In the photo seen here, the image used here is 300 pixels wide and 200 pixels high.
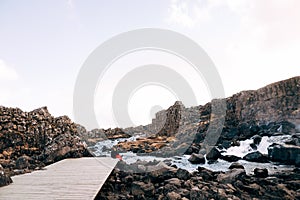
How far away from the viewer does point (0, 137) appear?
18797mm

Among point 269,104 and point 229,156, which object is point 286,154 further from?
point 269,104

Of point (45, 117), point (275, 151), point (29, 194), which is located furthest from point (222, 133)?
point (29, 194)

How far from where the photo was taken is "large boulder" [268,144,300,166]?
52.7 ft

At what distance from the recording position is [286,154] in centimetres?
1670

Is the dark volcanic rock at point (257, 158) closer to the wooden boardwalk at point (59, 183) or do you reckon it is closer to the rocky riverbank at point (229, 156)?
the rocky riverbank at point (229, 156)

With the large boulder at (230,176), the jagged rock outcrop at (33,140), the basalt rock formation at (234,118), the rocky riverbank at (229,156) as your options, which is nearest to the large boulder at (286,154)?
the rocky riverbank at (229,156)

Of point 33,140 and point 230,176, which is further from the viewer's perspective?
point 33,140

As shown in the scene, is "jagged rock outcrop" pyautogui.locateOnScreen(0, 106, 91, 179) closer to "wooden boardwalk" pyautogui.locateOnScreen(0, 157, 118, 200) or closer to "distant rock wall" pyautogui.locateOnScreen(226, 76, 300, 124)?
"wooden boardwalk" pyautogui.locateOnScreen(0, 157, 118, 200)

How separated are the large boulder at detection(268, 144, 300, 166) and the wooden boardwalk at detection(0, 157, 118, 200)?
1155 cm

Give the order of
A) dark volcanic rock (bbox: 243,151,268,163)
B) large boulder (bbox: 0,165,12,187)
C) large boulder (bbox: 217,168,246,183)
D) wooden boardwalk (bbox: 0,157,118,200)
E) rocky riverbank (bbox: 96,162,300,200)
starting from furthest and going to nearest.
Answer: dark volcanic rock (bbox: 243,151,268,163)
large boulder (bbox: 217,168,246,183)
rocky riverbank (bbox: 96,162,300,200)
large boulder (bbox: 0,165,12,187)
wooden boardwalk (bbox: 0,157,118,200)

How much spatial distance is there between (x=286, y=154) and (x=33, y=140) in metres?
18.5

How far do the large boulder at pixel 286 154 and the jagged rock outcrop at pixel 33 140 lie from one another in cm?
1329

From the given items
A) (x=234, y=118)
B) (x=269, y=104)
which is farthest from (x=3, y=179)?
(x=269, y=104)

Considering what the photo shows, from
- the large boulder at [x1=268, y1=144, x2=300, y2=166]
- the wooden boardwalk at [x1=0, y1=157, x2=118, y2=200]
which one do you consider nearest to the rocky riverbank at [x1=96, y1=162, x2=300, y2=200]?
the wooden boardwalk at [x1=0, y1=157, x2=118, y2=200]
